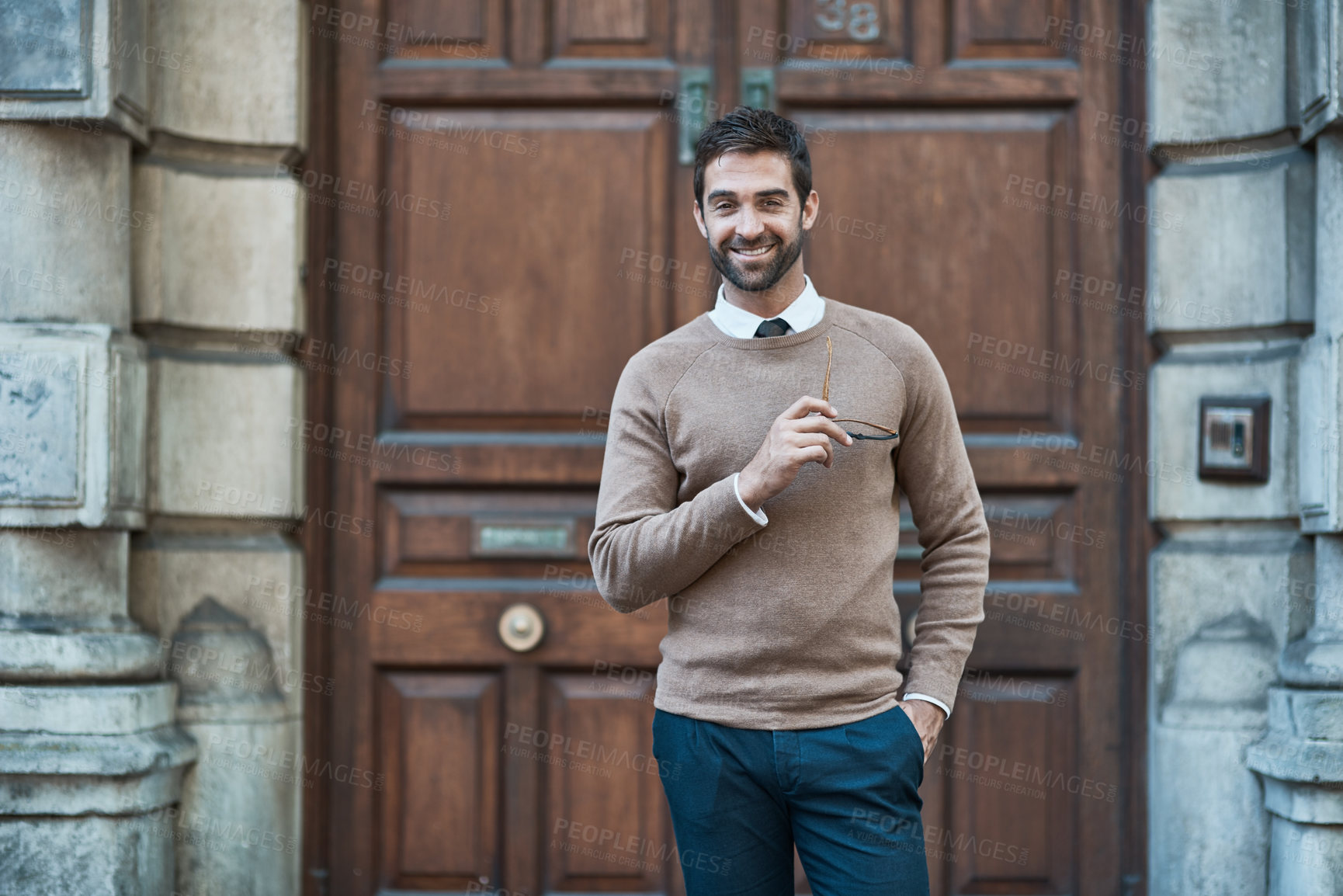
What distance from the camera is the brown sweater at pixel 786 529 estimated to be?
203 cm

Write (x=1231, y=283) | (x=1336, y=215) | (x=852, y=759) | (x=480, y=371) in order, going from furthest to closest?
(x=480, y=371) < (x=1231, y=283) < (x=1336, y=215) < (x=852, y=759)

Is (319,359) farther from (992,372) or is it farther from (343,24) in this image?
(992,372)

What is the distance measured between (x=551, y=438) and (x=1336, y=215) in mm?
2020

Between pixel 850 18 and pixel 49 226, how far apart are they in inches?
83.8

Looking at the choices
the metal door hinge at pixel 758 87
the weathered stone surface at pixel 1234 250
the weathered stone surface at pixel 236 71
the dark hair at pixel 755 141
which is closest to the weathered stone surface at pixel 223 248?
the weathered stone surface at pixel 236 71

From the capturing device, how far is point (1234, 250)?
310 centimetres

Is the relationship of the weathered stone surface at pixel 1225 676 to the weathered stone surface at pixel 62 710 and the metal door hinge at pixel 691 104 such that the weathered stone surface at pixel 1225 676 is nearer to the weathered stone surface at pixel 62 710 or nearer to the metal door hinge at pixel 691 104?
the metal door hinge at pixel 691 104

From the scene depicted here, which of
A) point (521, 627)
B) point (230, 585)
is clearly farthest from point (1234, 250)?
point (230, 585)

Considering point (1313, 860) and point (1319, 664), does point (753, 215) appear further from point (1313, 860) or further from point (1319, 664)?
point (1313, 860)

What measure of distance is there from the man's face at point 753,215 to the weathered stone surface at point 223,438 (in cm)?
157

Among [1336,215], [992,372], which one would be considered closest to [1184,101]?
[1336,215]

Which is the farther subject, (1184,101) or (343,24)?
(343,24)

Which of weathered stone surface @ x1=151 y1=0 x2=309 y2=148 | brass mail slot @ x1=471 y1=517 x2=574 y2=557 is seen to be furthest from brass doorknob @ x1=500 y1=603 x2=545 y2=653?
weathered stone surface @ x1=151 y1=0 x2=309 y2=148

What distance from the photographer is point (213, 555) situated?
3.17m
